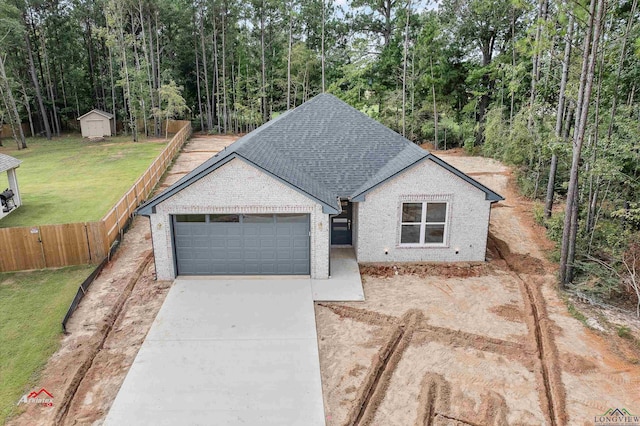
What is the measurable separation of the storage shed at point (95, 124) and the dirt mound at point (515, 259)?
36.2 meters

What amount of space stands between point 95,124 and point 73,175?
1531 centimetres

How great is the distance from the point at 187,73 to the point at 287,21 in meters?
12.2

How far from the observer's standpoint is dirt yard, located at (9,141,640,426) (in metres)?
8.29

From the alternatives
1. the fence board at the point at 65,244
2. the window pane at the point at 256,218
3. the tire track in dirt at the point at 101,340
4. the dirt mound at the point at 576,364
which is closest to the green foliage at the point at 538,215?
the dirt mound at the point at 576,364

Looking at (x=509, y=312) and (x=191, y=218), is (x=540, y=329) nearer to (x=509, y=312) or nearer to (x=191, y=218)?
(x=509, y=312)

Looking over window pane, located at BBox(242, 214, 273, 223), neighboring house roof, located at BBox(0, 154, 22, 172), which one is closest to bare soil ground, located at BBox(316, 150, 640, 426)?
window pane, located at BBox(242, 214, 273, 223)

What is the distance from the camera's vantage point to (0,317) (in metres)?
11.5

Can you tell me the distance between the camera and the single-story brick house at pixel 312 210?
12.9 meters

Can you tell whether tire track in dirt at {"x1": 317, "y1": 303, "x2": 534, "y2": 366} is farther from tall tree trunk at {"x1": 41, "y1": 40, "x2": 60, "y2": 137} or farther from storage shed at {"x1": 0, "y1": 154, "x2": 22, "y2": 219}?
tall tree trunk at {"x1": 41, "y1": 40, "x2": 60, "y2": 137}

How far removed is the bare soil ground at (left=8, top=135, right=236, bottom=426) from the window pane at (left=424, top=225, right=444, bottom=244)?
328 inches

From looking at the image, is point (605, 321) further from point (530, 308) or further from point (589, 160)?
point (589, 160)

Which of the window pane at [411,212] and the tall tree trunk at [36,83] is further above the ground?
the tall tree trunk at [36,83]

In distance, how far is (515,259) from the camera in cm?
1534

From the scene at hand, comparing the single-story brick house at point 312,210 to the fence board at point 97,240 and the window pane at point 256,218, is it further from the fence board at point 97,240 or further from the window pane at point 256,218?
the fence board at point 97,240
